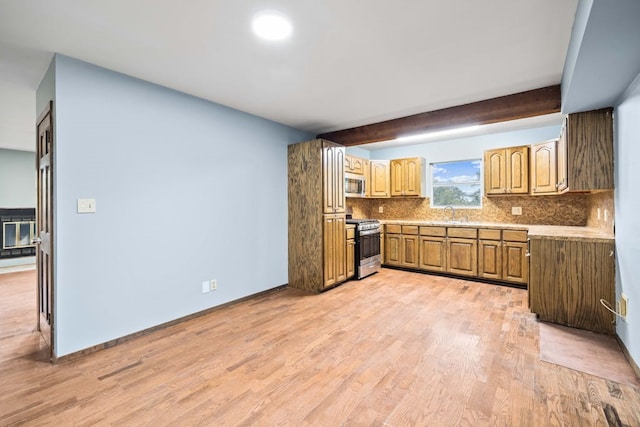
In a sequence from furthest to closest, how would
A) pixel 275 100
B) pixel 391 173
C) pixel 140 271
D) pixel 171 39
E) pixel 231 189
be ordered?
pixel 391 173 → pixel 231 189 → pixel 275 100 → pixel 140 271 → pixel 171 39

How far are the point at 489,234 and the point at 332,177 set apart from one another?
2552 mm

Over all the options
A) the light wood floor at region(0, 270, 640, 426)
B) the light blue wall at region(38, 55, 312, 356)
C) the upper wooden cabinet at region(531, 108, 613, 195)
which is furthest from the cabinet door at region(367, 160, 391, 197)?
the upper wooden cabinet at region(531, 108, 613, 195)

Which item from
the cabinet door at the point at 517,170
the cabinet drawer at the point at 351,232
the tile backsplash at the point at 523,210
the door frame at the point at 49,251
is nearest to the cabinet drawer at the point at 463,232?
the tile backsplash at the point at 523,210

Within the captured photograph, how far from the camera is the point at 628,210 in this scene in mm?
2355

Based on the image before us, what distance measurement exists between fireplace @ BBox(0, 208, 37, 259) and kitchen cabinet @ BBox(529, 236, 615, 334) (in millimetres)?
8198

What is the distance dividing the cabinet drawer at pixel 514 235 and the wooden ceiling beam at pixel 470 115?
1.78 metres

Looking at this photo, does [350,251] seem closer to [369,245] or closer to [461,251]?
[369,245]

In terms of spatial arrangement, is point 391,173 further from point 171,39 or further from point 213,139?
point 171,39

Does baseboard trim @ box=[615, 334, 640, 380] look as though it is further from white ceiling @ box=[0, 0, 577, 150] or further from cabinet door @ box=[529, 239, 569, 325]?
white ceiling @ box=[0, 0, 577, 150]

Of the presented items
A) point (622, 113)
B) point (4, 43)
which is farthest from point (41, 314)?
point (622, 113)

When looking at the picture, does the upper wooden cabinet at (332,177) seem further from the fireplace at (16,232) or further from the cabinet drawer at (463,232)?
the fireplace at (16,232)

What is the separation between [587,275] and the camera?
112 inches

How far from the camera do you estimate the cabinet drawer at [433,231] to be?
16.3 feet

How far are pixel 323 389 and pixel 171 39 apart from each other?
2.68 meters
